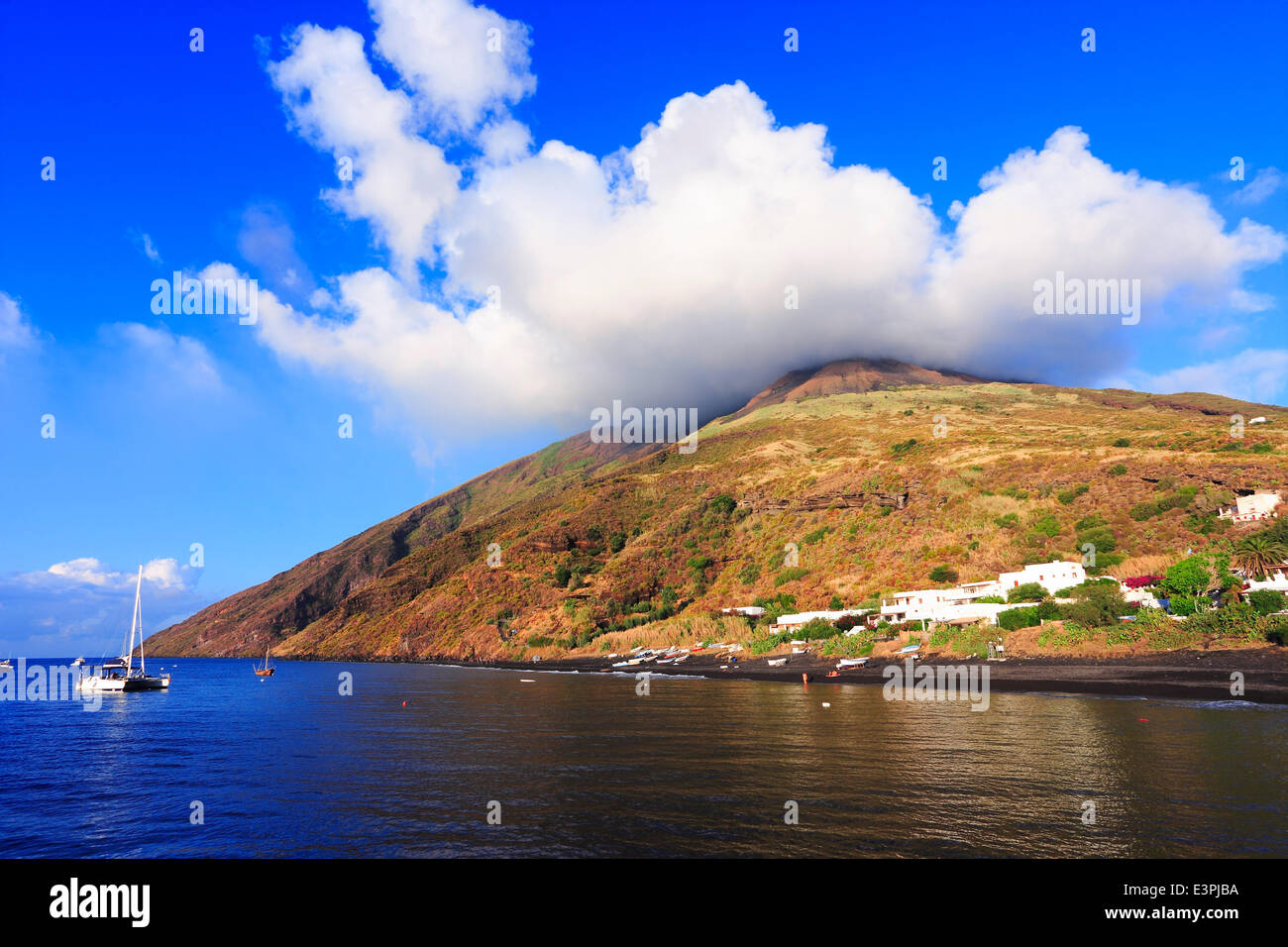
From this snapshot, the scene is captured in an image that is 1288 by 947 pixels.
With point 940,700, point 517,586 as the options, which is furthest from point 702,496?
point 940,700

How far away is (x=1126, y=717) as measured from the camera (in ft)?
117

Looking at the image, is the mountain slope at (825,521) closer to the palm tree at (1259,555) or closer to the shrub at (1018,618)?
the palm tree at (1259,555)

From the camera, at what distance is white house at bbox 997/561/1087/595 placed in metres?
74.0

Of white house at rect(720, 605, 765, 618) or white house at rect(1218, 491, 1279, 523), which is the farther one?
white house at rect(720, 605, 765, 618)

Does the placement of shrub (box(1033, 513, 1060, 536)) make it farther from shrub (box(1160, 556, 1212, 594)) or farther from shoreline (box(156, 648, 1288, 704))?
shoreline (box(156, 648, 1288, 704))

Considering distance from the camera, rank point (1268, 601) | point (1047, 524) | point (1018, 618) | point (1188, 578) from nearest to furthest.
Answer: point (1268, 601) → point (1188, 578) → point (1018, 618) → point (1047, 524)

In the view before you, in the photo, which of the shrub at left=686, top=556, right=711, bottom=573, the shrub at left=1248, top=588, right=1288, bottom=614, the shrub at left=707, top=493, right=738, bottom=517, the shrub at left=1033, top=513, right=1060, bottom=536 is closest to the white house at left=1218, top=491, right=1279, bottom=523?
the shrub at left=1033, top=513, right=1060, bottom=536

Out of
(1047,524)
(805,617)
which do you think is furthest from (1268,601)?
(805,617)

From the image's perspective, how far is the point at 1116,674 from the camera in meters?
50.9

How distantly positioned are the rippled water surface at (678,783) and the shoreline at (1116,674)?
15.7ft

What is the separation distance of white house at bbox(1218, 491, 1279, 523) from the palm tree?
23.8 m

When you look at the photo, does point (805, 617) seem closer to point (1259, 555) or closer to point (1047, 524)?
point (1047, 524)

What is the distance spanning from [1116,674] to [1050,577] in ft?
87.6
